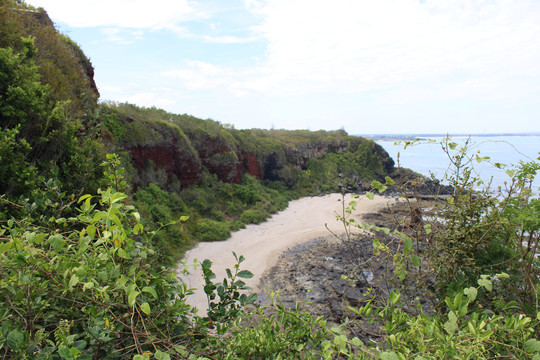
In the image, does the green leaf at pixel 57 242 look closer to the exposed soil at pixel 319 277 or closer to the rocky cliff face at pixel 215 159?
the exposed soil at pixel 319 277

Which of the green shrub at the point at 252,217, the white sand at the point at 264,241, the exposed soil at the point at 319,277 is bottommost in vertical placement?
the exposed soil at the point at 319,277

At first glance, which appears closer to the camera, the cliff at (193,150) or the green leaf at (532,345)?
the green leaf at (532,345)

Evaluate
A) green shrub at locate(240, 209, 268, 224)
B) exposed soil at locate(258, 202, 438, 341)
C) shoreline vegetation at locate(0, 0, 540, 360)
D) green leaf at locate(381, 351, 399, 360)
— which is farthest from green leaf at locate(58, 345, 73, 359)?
green shrub at locate(240, 209, 268, 224)

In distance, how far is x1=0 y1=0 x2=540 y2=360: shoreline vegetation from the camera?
4.73ft

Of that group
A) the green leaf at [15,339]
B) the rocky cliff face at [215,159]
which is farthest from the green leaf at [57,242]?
the rocky cliff face at [215,159]

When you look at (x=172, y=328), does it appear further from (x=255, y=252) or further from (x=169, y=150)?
(x=169, y=150)

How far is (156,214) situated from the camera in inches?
585

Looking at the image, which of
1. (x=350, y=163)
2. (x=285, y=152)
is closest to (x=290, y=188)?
(x=285, y=152)

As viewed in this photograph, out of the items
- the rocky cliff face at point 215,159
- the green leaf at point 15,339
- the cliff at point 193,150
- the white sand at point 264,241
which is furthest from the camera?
the rocky cliff face at point 215,159

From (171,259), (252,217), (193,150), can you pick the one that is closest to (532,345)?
(171,259)

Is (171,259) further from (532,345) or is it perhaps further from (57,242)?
(532,345)

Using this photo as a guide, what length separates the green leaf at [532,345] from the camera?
129 centimetres

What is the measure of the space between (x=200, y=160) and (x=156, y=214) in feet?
24.3

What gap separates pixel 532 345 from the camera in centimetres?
131
